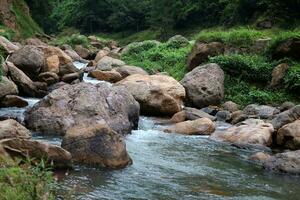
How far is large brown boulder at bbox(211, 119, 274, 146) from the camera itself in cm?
1703

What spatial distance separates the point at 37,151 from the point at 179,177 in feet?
11.1

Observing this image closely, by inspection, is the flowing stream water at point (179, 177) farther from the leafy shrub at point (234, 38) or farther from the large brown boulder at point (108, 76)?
the leafy shrub at point (234, 38)

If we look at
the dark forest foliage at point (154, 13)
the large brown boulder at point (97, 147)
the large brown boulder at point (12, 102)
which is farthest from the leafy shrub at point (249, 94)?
the dark forest foliage at point (154, 13)

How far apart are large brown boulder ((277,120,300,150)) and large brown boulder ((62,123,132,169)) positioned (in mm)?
6561

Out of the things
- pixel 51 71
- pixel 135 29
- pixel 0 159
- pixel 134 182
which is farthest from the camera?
pixel 135 29

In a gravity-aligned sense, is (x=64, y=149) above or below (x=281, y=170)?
above

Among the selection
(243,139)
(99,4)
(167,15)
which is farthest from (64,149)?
(99,4)

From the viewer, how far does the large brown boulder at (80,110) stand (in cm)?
1577

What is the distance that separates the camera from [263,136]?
17156mm

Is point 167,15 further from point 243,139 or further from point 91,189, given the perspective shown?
point 91,189

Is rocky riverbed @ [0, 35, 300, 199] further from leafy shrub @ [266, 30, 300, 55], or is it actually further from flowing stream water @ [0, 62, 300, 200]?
leafy shrub @ [266, 30, 300, 55]

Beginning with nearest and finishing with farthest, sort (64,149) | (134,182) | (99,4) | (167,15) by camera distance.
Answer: (134,182) → (64,149) → (167,15) → (99,4)

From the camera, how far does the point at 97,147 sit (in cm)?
1221

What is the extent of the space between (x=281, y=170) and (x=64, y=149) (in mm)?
5788
